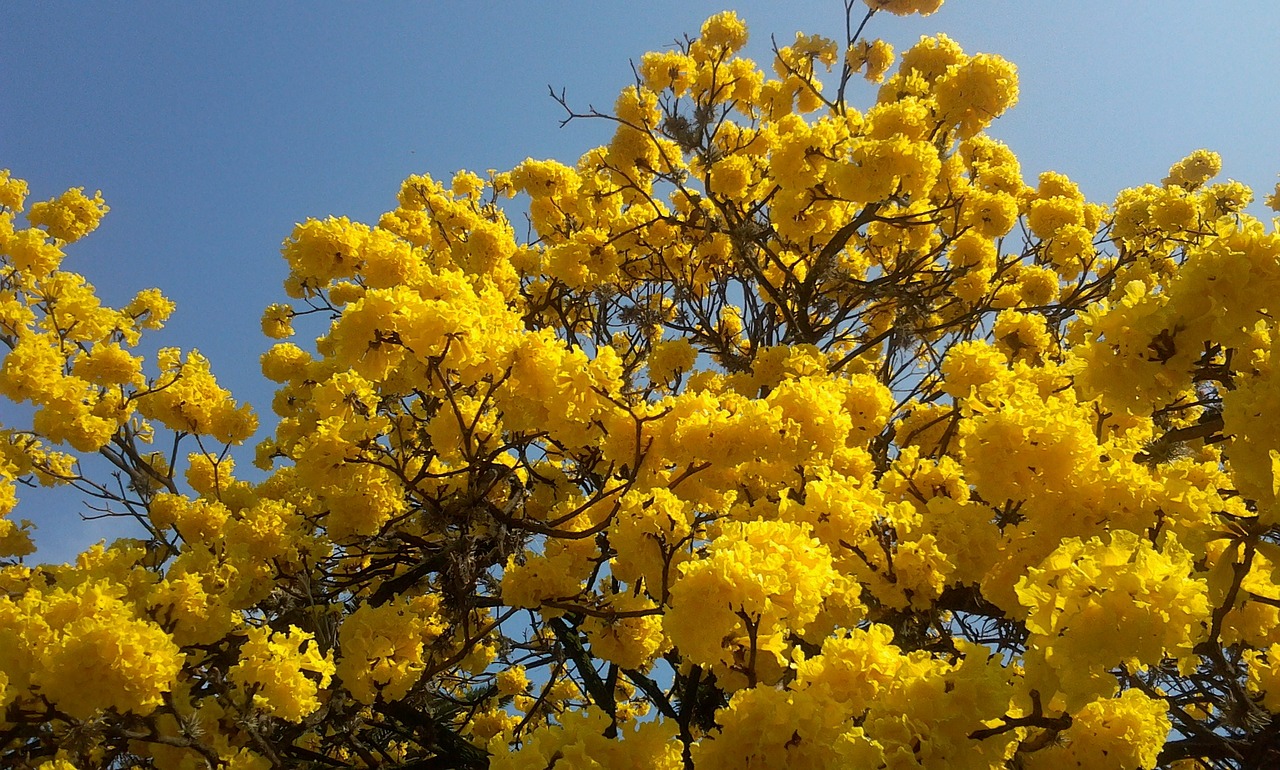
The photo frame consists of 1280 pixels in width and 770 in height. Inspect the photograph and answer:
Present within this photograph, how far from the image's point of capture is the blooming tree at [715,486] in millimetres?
1881

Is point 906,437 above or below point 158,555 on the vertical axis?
above

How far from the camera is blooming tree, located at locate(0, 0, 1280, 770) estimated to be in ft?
6.17

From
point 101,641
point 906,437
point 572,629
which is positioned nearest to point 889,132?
point 906,437

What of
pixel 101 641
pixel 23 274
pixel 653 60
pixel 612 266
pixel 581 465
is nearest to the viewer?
pixel 101 641

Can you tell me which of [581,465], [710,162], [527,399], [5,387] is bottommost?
[527,399]

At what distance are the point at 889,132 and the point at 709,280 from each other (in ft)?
7.82

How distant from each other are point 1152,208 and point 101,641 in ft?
24.7

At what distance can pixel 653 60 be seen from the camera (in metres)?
7.01

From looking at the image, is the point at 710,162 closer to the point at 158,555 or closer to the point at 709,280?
the point at 709,280

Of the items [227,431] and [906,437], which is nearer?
[906,437]

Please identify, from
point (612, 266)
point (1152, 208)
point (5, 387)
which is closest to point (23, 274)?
point (5, 387)

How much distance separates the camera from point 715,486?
3.49m

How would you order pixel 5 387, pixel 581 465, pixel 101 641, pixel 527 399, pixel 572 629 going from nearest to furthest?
pixel 101 641
pixel 527 399
pixel 581 465
pixel 572 629
pixel 5 387

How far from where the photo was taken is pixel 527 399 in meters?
2.81
